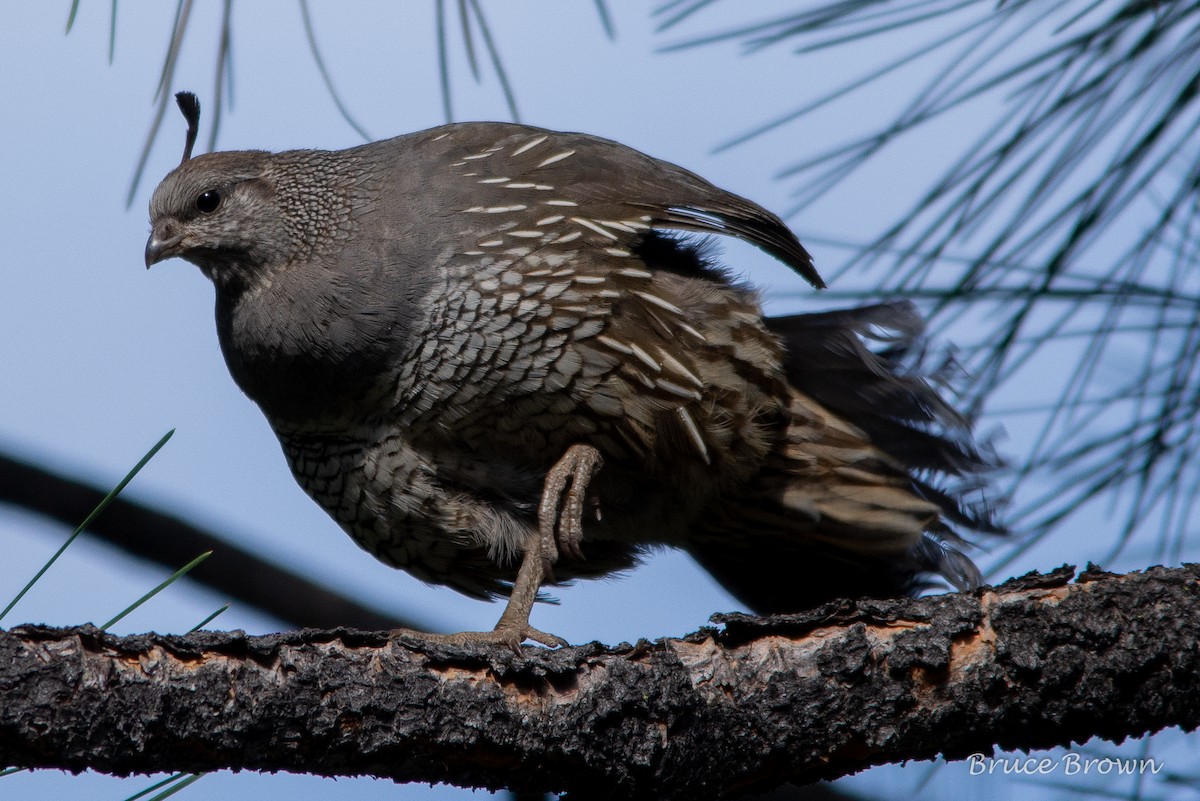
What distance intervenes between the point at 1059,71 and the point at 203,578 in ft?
8.88

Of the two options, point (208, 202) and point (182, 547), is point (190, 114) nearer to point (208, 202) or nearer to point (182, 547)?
point (208, 202)

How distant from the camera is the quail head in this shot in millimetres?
3430

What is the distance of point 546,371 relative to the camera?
133 inches

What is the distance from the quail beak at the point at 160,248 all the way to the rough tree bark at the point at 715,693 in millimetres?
1690

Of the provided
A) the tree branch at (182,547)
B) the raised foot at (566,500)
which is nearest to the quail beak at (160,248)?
the tree branch at (182,547)

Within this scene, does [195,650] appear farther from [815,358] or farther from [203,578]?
[815,358]

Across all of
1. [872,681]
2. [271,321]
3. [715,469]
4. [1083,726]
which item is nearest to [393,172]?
[271,321]

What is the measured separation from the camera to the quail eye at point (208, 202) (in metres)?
3.75

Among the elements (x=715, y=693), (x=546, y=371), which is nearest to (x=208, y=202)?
(x=546, y=371)

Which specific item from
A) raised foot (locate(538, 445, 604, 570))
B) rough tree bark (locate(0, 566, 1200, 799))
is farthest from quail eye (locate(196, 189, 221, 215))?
rough tree bark (locate(0, 566, 1200, 799))

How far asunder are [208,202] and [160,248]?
7.4 inches

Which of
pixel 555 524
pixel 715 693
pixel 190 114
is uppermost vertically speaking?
pixel 190 114

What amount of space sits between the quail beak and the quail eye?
11cm

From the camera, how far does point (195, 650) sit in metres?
2.27
